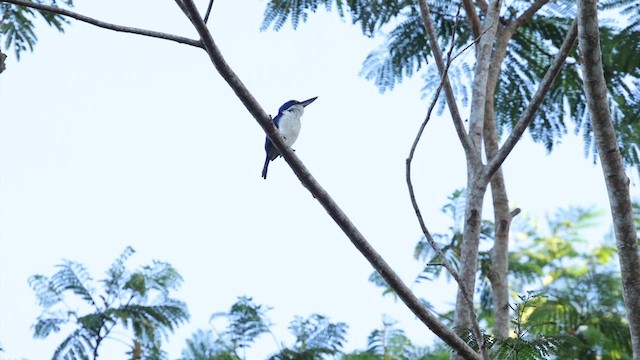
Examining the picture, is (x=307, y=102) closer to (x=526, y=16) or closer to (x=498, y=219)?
(x=498, y=219)

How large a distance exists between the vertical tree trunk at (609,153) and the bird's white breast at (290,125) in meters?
2.61

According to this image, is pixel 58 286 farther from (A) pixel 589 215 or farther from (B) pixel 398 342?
(A) pixel 589 215

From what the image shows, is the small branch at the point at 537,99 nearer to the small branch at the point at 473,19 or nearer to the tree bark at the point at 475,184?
the tree bark at the point at 475,184

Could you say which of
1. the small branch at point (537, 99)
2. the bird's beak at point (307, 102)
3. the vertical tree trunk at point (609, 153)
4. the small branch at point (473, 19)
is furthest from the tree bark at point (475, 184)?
the bird's beak at point (307, 102)

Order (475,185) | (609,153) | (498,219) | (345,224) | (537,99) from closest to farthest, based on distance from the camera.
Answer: (345,224) < (609,153) < (537,99) < (475,185) < (498,219)

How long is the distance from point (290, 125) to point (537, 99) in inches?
76.6

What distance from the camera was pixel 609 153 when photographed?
3.49 metres

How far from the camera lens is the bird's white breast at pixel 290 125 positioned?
5.84 meters

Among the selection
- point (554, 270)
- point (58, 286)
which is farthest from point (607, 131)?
point (554, 270)

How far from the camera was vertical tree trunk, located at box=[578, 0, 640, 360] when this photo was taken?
339cm

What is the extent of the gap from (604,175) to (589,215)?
7983 mm

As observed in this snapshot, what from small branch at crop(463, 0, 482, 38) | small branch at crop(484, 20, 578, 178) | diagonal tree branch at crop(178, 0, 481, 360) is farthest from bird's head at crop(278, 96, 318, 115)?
diagonal tree branch at crop(178, 0, 481, 360)

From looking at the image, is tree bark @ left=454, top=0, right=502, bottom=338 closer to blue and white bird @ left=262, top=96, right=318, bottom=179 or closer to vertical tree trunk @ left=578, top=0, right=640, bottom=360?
vertical tree trunk @ left=578, top=0, right=640, bottom=360

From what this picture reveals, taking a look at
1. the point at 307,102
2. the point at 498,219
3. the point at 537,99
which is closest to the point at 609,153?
the point at 537,99
